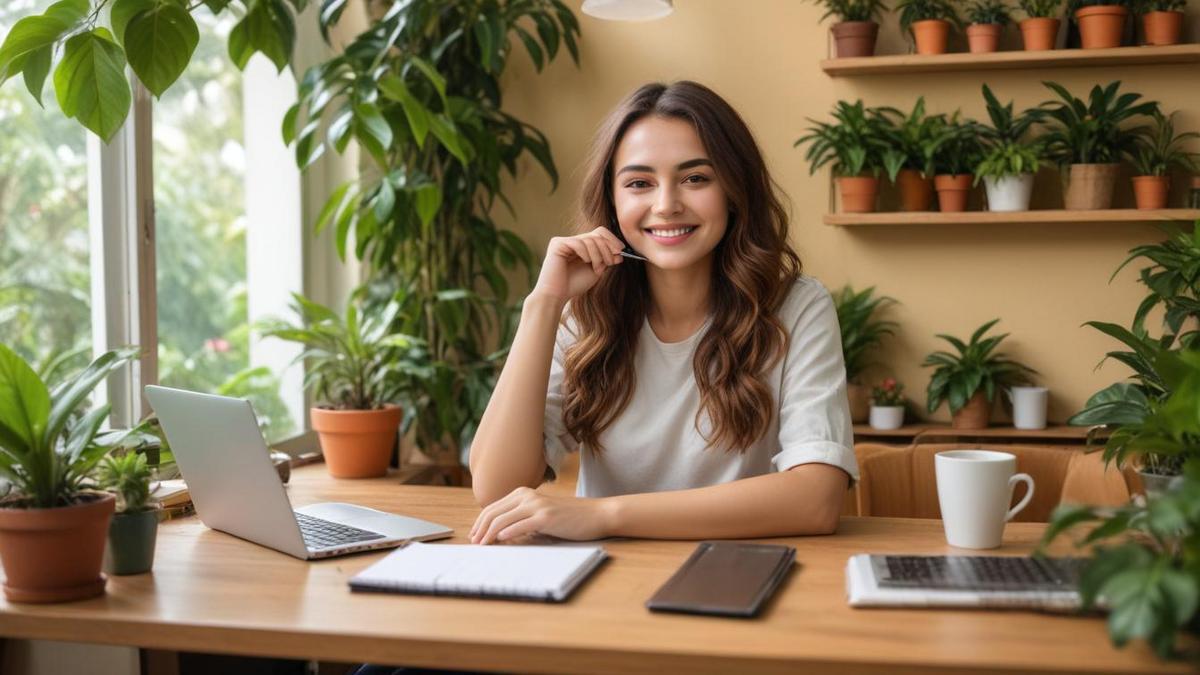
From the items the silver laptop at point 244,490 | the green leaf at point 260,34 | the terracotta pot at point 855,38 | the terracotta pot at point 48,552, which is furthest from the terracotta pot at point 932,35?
the terracotta pot at point 48,552

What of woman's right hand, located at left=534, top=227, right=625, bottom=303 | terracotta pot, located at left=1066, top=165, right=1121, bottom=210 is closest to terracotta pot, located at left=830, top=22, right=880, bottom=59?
terracotta pot, located at left=1066, top=165, right=1121, bottom=210

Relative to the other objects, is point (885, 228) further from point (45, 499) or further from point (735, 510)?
point (45, 499)

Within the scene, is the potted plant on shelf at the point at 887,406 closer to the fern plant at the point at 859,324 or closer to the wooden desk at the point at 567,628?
the fern plant at the point at 859,324

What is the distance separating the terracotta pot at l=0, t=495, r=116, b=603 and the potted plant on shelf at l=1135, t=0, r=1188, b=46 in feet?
9.46

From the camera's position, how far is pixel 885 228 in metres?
3.43

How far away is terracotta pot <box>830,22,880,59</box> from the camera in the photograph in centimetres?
326

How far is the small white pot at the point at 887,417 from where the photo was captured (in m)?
3.29

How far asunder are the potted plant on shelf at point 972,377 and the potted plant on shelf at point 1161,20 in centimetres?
86

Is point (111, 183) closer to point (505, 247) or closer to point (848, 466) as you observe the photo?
point (505, 247)

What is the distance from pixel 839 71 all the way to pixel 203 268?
1.84 meters

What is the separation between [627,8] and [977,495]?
173 cm

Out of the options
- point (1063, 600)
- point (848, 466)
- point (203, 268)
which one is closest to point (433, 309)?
point (203, 268)

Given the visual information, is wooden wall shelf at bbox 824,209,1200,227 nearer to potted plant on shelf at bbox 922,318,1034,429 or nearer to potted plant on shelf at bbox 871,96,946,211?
potted plant on shelf at bbox 871,96,946,211

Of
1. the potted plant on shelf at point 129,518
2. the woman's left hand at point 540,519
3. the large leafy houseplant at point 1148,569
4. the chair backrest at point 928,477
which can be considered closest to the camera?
the large leafy houseplant at point 1148,569
